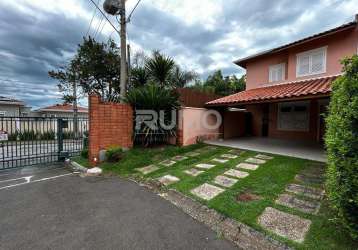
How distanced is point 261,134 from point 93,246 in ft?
38.8

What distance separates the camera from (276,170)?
483 centimetres

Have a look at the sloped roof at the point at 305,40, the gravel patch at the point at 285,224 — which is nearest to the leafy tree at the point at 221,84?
the sloped roof at the point at 305,40

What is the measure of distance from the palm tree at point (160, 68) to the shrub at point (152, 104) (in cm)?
111

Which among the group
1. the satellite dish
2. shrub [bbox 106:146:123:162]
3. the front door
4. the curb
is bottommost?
the curb

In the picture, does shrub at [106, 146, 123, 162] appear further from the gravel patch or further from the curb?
the gravel patch

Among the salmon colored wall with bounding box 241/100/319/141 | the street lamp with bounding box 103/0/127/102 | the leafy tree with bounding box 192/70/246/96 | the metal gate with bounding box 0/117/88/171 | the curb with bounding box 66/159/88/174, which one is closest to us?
the curb with bounding box 66/159/88/174

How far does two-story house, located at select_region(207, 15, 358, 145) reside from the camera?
7617 mm

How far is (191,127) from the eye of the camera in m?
8.45

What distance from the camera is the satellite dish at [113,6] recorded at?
26.1 feet

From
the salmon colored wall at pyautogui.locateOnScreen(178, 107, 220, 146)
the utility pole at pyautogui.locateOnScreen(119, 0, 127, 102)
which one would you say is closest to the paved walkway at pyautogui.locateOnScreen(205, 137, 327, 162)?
the salmon colored wall at pyautogui.locateOnScreen(178, 107, 220, 146)

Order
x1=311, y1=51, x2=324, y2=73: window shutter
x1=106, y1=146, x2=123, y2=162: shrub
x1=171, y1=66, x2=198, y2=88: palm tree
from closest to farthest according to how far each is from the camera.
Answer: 1. x1=106, y1=146, x2=123, y2=162: shrub
2. x1=311, y1=51, x2=324, y2=73: window shutter
3. x1=171, y1=66, x2=198, y2=88: palm tree

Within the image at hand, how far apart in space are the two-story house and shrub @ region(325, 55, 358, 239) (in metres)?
3.88

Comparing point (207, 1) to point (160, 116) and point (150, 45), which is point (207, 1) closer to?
point (160, 116)

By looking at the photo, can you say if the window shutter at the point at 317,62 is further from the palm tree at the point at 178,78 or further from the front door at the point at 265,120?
the palm tree at the point at 178,78
